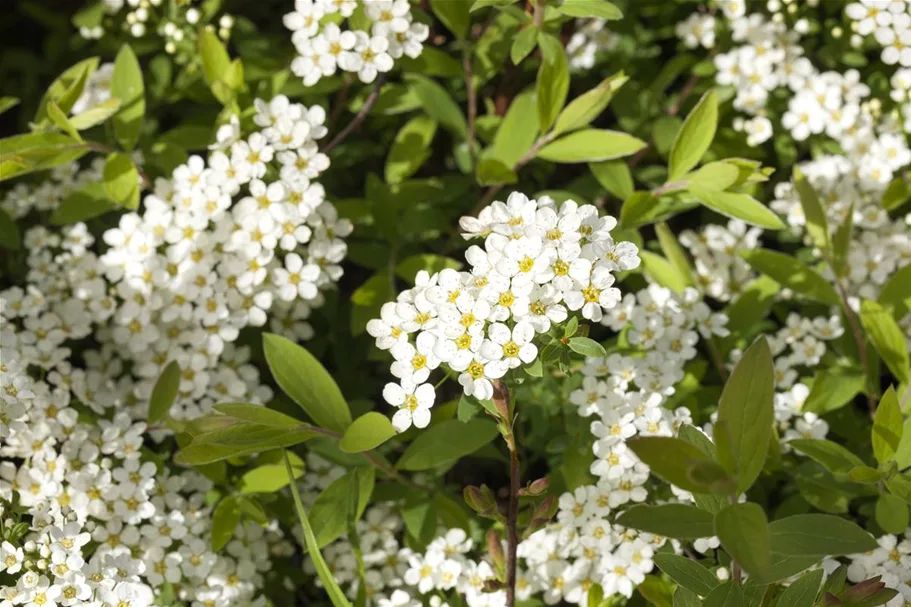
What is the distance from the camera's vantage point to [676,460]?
169 centimetres

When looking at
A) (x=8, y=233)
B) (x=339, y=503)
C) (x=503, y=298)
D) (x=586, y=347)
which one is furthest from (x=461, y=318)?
(x=8, y=233)

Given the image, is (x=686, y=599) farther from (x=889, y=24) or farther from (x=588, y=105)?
(x=889, y=24)

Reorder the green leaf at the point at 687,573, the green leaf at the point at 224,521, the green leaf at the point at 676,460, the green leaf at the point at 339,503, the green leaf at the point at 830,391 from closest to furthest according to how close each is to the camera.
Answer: the green leaf at the point at 676,460 < the green leaf at the point at 687,573 < the green leaf at the point at 339,503 < the green leaf at the point at 224,521 < the green leaf at the point at 830,391

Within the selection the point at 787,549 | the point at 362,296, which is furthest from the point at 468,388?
the point at 362,296

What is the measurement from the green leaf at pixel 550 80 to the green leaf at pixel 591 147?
0.23 ft

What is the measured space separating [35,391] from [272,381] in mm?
839

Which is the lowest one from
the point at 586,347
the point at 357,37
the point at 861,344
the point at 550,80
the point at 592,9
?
the point at 861,344

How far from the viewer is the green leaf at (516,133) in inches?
115

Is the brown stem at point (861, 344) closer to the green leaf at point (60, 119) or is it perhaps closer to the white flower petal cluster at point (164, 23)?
the white flower petal cluster at point (164, 23)

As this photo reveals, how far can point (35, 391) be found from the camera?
98.8 inches

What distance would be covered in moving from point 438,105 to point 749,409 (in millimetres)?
1688

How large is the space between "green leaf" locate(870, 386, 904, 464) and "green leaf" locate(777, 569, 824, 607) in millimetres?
417

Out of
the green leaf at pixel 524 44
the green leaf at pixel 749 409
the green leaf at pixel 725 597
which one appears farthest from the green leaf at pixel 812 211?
the green leaf at pixel 725 597

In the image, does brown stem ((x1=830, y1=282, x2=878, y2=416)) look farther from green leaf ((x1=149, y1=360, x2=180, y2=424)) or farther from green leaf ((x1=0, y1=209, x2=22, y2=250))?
green leaf ((x1=0, y1=209, x2=22, y2=250))
